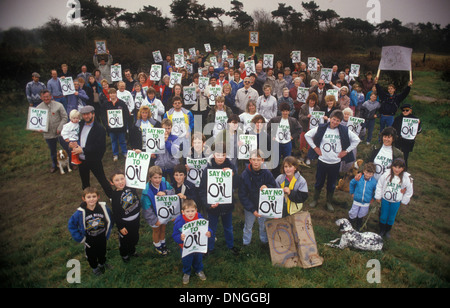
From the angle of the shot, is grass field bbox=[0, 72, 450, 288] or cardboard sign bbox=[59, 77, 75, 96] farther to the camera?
cardboard sign bbox=[59, 77, 75, 96]

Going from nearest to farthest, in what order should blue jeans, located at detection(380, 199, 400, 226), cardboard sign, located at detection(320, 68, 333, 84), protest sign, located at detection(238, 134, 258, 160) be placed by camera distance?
1. blue jeans, located at detection(380, 199, 400, 226)
2. protest sign, located at detection(238, 134, 258, 160)
3. cardboard sign, located at detection(320, 68, 333, 84)

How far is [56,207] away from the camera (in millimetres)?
7043

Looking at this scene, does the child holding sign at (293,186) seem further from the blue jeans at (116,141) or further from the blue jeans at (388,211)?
the blue jeans at (116,141)

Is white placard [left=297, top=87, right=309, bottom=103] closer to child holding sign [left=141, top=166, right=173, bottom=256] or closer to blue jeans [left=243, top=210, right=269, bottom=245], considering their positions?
blue jeans [left=243, top=210, right=269, bottom=245]

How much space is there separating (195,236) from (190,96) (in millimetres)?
6079

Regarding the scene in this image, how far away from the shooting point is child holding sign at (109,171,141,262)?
4555mm

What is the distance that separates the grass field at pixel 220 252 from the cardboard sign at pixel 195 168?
1.41 meters

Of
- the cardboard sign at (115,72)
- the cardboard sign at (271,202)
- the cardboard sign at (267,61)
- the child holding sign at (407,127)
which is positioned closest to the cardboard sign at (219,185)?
the cardboard sign at (271,202)

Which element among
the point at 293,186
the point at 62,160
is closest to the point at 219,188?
the point at 293,186

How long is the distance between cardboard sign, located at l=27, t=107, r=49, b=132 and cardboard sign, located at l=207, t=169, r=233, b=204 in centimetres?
547

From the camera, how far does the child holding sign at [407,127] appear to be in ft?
23.6

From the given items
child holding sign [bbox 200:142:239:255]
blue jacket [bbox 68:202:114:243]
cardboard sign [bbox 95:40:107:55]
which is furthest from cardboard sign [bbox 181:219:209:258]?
cardboard sign [bbox 95:40:107:55]
